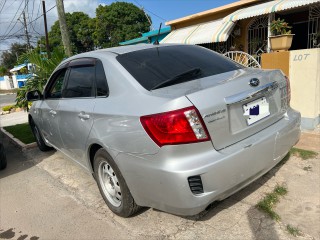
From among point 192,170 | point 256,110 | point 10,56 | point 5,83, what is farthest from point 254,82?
point 10,56

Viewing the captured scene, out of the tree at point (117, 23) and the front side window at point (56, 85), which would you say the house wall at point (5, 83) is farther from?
the front side window at point (56, 85)

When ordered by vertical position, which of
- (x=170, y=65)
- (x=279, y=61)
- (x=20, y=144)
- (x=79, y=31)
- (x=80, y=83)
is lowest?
(x=20, y=144)

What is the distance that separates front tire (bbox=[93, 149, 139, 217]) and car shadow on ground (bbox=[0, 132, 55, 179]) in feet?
7.87

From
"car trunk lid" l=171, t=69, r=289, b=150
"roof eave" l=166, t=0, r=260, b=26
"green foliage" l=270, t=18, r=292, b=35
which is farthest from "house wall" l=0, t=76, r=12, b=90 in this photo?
"car trunk lid" l=171, t=69, r=289, b=150

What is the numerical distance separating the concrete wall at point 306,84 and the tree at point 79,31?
1709 inches

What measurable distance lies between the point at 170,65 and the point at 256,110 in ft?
3.09

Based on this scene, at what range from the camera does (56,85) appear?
4.41 meters

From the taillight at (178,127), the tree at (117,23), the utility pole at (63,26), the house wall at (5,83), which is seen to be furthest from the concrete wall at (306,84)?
the house wall at (5,83)

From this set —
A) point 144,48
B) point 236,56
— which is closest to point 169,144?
point 144,48

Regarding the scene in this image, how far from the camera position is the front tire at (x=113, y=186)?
2840 mm

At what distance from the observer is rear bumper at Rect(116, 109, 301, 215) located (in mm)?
2279

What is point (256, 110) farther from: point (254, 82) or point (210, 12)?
point (210, 12)

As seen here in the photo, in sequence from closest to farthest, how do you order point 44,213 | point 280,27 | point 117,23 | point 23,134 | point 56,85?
point 44,213, point 56,85, point 280,27, point 23,134, point 117,23

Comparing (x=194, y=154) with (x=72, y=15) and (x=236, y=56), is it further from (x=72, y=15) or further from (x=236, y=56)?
(x=72, y=15)
